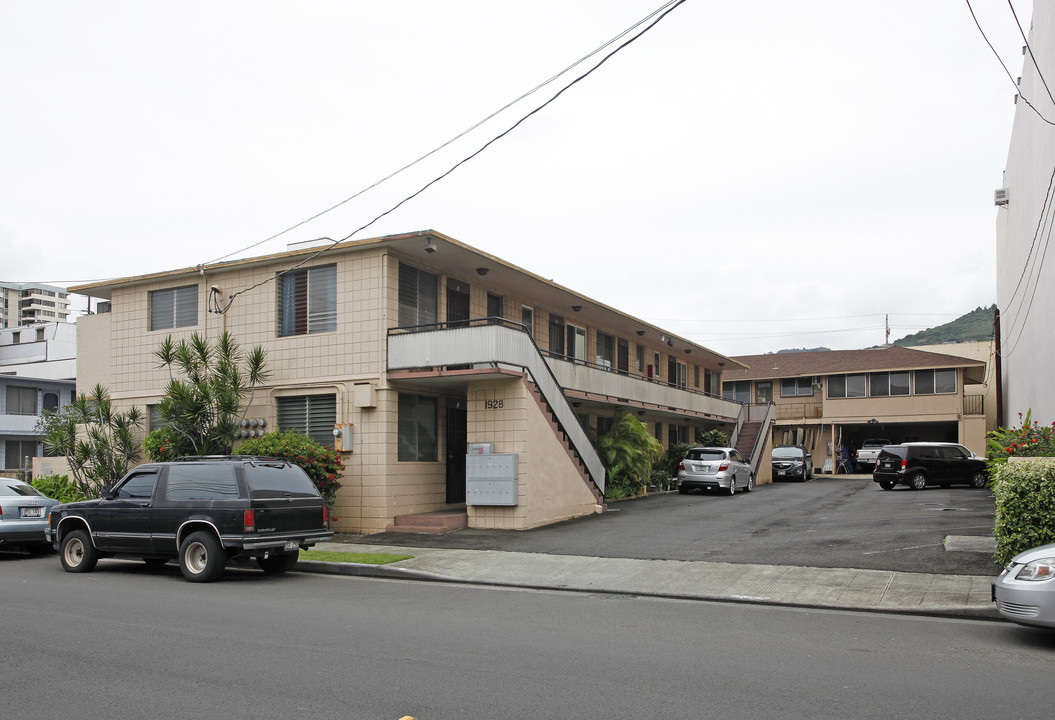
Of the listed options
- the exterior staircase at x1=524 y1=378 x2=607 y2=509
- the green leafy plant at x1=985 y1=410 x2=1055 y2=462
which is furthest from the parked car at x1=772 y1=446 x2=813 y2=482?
the green leafy plant at x1=985 y1=410 x2=1055 y2=462

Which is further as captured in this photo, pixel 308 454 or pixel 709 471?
pixel 709 471

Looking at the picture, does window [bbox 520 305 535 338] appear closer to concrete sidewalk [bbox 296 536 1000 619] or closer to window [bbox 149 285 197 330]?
window [bbox 149 285 197 330]

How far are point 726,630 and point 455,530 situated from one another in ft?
33.6

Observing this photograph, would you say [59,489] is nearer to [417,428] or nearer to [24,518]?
[24,518]

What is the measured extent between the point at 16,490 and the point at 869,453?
3839 cm

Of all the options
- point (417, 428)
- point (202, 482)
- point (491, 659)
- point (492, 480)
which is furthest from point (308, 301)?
point (491, 659)

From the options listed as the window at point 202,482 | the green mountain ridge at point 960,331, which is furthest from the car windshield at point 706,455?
the green mountain ridge at point 960,331

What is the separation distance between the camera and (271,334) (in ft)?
67.4

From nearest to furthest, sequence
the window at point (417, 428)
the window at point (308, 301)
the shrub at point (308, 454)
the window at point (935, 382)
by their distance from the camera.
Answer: the shrub at point (308, 454) → the window at point (417, 428) → the window at point (308, 301) → the window at point (935, 382)

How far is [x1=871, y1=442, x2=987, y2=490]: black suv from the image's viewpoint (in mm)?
29094

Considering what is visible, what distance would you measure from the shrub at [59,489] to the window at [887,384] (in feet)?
122

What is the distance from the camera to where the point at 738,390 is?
5006cm

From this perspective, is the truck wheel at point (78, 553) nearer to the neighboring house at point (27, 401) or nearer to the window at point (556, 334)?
the window at point (556, 334)

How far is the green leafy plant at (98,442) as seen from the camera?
21141 millimetres
